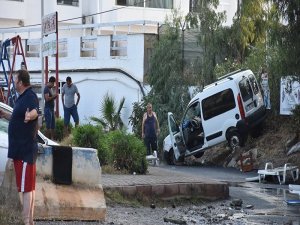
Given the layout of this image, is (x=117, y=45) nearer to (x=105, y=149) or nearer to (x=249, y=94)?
(x=249, y=94)

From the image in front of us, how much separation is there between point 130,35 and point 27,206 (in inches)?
895

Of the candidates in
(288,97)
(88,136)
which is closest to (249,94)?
(288,97)

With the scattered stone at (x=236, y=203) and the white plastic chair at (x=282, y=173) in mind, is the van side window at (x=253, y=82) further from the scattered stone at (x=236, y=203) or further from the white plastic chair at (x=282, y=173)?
the scattered stone at (x=236, y=203)

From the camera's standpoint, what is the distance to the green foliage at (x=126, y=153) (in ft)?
50.1

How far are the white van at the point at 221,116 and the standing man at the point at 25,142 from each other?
1454 cm

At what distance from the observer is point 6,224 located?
888 cm

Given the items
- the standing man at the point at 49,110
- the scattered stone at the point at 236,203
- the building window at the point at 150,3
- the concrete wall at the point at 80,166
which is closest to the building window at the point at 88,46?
the building window at the point at 150,3

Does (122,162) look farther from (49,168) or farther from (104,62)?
(104,62)

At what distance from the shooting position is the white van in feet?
76.3

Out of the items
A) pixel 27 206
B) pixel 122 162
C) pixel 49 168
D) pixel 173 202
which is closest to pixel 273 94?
pixel 122 162

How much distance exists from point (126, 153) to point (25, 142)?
6507 millimetres

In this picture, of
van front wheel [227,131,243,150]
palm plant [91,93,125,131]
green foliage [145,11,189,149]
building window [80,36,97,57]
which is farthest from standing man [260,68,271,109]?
building window [80,36,97,57]

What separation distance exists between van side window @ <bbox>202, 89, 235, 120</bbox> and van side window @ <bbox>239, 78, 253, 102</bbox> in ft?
1.19

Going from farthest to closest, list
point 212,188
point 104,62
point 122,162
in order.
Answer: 1. point 104,62
2. point 122,162
3. point 212,188
